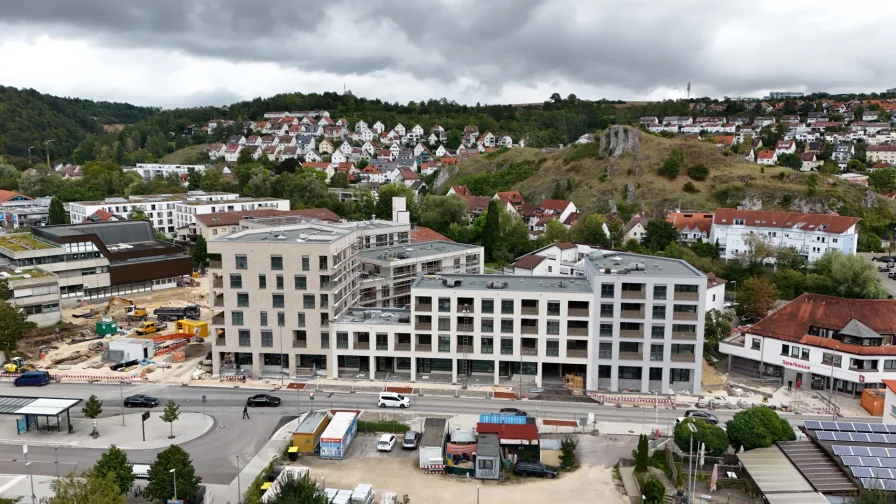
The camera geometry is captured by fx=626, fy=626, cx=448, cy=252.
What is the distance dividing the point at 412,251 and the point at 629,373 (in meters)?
27.4

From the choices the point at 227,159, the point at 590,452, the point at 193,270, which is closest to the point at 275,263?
the point at 590,452

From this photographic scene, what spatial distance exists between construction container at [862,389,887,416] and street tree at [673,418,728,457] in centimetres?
1636

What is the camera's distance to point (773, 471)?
31.7m

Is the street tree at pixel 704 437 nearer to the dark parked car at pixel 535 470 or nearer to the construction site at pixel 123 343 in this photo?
the dark parked car at pixel 535 470

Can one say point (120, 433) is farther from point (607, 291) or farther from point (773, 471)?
point (773, 471)

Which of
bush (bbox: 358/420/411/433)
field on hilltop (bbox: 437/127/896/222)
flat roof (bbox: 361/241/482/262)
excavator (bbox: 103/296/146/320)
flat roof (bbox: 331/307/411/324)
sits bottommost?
bush (bbox: 358/420/411/433)

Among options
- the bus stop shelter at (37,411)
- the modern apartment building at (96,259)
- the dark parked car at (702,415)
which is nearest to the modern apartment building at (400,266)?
the dark parked car at (702,415)

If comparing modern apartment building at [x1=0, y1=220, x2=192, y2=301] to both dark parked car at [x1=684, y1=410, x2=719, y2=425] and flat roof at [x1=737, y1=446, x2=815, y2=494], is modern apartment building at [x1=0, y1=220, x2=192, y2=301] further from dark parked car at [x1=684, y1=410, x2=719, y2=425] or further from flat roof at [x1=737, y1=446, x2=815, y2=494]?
flat roof at [x1=737, y1=446, x2=815, y2=494]

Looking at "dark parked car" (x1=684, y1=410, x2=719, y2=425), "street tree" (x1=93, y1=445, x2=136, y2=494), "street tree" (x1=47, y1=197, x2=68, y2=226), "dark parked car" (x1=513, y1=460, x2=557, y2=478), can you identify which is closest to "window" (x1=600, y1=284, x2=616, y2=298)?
"dark parked car" (x1=684, y1=410, x2=719, y2=425)

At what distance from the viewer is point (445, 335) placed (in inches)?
1892

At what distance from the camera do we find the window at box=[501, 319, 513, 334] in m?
47.4

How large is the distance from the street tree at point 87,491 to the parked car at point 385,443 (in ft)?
45.8

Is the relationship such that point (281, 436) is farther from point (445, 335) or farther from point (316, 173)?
point (316, 173)

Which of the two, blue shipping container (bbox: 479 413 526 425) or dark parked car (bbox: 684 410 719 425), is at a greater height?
blue shipping container (bbox: 479 413 526 425)
